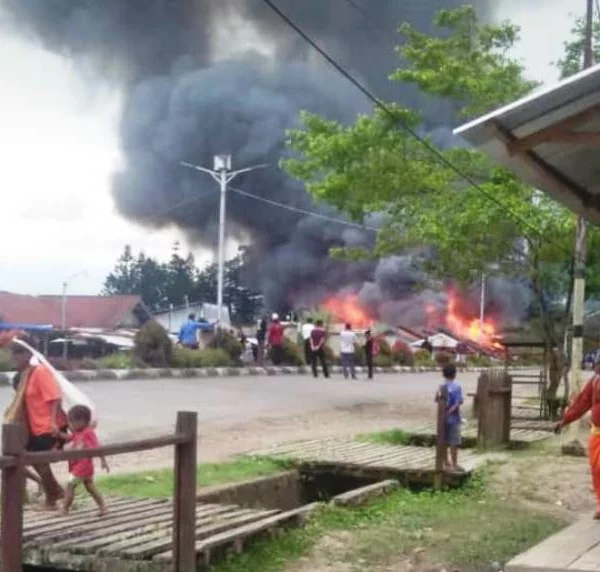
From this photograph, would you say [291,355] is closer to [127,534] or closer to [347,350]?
[347,350]

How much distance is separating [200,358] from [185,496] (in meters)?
21.0

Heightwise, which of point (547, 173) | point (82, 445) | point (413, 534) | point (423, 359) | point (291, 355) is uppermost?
point (547, 173)

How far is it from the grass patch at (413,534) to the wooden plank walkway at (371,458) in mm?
753

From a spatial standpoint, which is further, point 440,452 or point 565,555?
point 440,452

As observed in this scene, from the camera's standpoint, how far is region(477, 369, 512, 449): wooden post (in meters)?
13.6

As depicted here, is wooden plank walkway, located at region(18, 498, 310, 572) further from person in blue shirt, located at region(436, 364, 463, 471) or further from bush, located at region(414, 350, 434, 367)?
bush, located at region(414, 350, 434, 367)

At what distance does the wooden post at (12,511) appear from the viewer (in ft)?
15.8

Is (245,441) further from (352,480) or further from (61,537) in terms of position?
(61,537)

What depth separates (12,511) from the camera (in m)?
4.84

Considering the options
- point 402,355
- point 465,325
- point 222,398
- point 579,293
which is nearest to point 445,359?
point 579,293

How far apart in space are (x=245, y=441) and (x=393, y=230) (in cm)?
679

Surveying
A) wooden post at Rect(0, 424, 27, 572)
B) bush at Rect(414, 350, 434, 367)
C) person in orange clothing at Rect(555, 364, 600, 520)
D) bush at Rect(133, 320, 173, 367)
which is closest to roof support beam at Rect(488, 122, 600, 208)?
person in orange clothing at Rect(555, 364, 600, 520)

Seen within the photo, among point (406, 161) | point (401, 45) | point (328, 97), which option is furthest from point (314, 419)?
point (328, 97)

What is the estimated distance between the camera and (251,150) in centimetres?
5297
